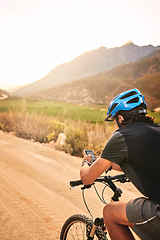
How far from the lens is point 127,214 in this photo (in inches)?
59.8

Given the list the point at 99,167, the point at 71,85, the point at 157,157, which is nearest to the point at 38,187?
the point at 99,167

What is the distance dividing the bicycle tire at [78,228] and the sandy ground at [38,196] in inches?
24.7

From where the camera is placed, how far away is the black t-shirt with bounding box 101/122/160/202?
58.0 inches

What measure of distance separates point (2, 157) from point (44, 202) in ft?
10.8

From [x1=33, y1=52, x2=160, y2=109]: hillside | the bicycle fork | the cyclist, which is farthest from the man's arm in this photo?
[x1=33, y1=52, x2=160, y2=109]: hillside

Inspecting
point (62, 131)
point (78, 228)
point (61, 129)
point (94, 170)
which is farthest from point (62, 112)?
point (94, 170)

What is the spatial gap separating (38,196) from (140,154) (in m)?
3.21

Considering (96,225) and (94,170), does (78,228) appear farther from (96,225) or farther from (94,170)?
(94,170)

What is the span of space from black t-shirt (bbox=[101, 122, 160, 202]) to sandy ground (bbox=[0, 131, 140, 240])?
6.94ft

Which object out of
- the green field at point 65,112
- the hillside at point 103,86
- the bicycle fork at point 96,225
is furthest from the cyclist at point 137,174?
the hillside at point 103,86

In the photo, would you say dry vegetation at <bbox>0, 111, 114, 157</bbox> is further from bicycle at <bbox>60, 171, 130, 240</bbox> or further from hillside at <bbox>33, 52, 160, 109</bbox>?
hillside at <bbox>33, 52, 160, 109</bbox>

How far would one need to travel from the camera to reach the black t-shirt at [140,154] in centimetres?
147

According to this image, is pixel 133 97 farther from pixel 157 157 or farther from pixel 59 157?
pixel 59 157

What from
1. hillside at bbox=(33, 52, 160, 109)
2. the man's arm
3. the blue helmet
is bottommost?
the man's arm
